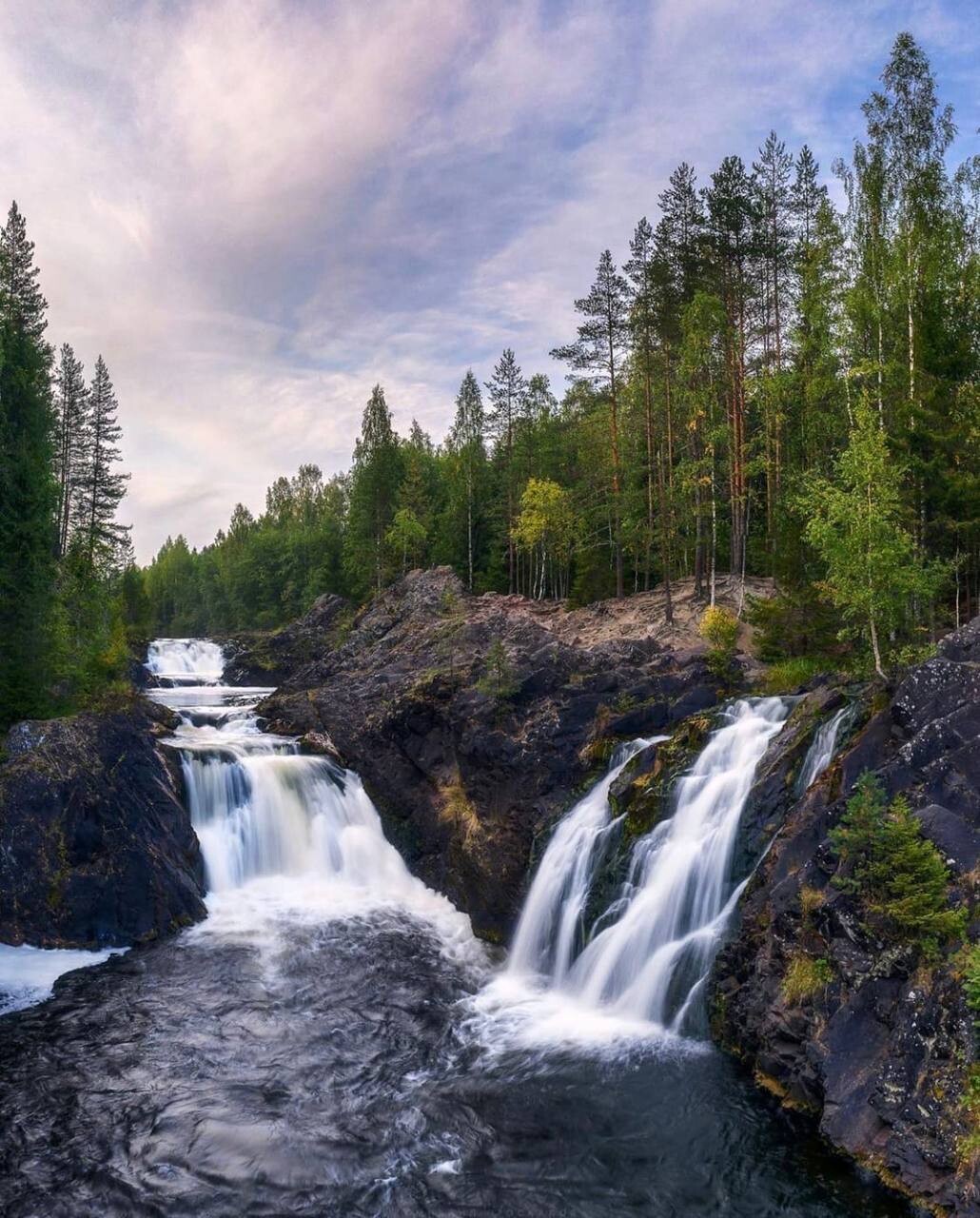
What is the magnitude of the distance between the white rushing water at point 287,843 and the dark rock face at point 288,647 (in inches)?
1007

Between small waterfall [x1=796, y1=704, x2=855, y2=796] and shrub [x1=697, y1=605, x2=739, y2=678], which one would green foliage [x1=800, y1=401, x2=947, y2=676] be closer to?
small waterfall [x1=796, y1=704, x2=855, y2=796]

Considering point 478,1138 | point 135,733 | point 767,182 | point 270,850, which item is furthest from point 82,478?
point 478,1138

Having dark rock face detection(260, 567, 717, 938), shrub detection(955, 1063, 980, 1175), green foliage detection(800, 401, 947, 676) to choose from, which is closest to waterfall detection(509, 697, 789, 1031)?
dark rock face detection(260, 567, 717, 938)

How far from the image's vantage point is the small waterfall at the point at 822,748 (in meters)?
14.2

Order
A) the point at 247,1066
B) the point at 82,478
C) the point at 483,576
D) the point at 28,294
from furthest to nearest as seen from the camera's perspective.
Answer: the point at 483,576 → the point at 82,478 → the point at 28,294 → the point at 247,1066

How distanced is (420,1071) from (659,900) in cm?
539

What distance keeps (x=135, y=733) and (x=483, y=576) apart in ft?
106

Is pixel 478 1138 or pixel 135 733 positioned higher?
pixel 135 733

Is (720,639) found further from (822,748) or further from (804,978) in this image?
(804,978)

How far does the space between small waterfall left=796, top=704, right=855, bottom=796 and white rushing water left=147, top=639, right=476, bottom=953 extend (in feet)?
30.7

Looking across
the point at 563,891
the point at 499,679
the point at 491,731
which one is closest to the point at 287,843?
the point at 491,731

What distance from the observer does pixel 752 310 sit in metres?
31.6

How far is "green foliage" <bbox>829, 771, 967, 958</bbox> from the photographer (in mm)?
9907

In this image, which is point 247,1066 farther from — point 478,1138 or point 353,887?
point 353,887
